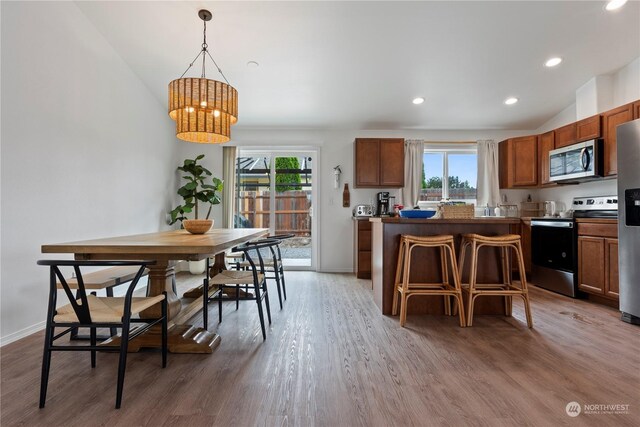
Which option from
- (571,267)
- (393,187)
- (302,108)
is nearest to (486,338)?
(571,267)

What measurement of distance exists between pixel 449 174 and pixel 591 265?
2304 millimetres

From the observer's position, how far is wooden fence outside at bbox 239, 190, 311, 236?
16.4 ft

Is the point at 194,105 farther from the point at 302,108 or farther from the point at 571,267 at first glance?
the point at 571,267

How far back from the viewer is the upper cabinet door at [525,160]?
4.24 m

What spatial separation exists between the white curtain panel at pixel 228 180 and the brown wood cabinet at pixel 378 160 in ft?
6.81

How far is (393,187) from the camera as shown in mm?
4621

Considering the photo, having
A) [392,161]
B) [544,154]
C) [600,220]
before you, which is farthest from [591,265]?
[392,161]

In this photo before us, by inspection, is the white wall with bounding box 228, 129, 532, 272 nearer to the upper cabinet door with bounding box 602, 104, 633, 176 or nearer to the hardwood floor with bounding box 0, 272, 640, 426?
the upper cabinet door with bounding box 602, 104, 633, 176

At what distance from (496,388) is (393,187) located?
3.38 m

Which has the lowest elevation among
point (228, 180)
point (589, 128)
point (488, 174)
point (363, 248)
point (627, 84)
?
point (363, 248)

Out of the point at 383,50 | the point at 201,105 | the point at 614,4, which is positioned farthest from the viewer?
the point at 383,50

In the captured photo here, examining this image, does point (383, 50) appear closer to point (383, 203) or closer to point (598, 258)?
point (383, 203)

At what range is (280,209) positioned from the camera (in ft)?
16.4

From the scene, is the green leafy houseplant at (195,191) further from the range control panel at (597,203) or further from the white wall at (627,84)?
the white wall at (627,84)
